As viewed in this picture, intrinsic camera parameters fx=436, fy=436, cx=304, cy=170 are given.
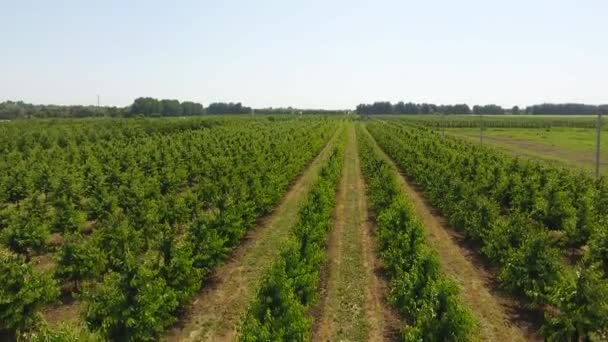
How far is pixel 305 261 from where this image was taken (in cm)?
1359

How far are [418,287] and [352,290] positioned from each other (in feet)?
11.1

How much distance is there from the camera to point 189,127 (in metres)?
85.6

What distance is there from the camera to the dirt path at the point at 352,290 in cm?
1227

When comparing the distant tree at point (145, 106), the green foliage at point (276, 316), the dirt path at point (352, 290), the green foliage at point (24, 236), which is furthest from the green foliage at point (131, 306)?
the distant tree at point (145, 106)

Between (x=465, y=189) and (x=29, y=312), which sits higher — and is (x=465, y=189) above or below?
above

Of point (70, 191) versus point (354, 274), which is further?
point (70, 191)

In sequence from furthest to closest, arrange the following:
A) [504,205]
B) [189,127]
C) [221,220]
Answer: [189,127] → [504,205] → [221,220]

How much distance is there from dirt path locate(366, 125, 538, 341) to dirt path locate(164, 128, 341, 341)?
709 cm

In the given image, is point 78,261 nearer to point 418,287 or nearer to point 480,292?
point 418,287

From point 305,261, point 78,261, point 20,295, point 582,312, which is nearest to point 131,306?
point 20,295

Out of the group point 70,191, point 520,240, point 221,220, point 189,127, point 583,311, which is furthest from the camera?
point 189,127

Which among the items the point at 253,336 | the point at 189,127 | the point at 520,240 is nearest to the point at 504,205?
the point at 520,240

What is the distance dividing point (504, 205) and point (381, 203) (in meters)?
8.50

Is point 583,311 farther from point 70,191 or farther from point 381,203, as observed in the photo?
point 70,191
